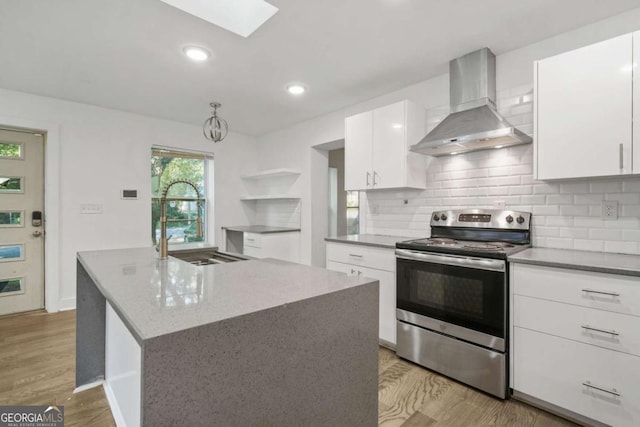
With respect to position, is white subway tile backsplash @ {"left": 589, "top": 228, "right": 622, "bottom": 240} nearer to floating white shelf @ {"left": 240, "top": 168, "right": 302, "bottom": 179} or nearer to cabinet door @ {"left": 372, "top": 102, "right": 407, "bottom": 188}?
cabinet door @ {"left": 372, "top": 102, "right": 407, "bottom": 188}

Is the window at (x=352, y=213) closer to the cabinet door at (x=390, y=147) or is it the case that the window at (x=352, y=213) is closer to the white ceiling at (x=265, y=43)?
the white ceiling at (x=265, y=43)

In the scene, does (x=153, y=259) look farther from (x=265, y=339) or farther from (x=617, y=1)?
(x=617, y=1)

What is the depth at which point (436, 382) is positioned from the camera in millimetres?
2127

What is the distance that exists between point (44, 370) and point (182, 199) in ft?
8.90

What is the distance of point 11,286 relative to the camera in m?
3.43

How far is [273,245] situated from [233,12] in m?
2.75

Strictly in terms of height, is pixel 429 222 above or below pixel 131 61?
below

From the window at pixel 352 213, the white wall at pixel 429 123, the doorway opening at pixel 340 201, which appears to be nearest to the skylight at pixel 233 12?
the white wall at pixel 429 123

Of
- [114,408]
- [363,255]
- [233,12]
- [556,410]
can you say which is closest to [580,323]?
[556,410]

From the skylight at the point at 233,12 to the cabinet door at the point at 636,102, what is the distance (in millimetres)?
2030

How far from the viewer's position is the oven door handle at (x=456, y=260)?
188 centimetres

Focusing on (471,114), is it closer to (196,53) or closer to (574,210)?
(574,210)

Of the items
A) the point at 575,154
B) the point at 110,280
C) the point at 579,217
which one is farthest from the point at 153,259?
the point at 579,217

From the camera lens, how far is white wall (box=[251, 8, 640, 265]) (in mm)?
2057
